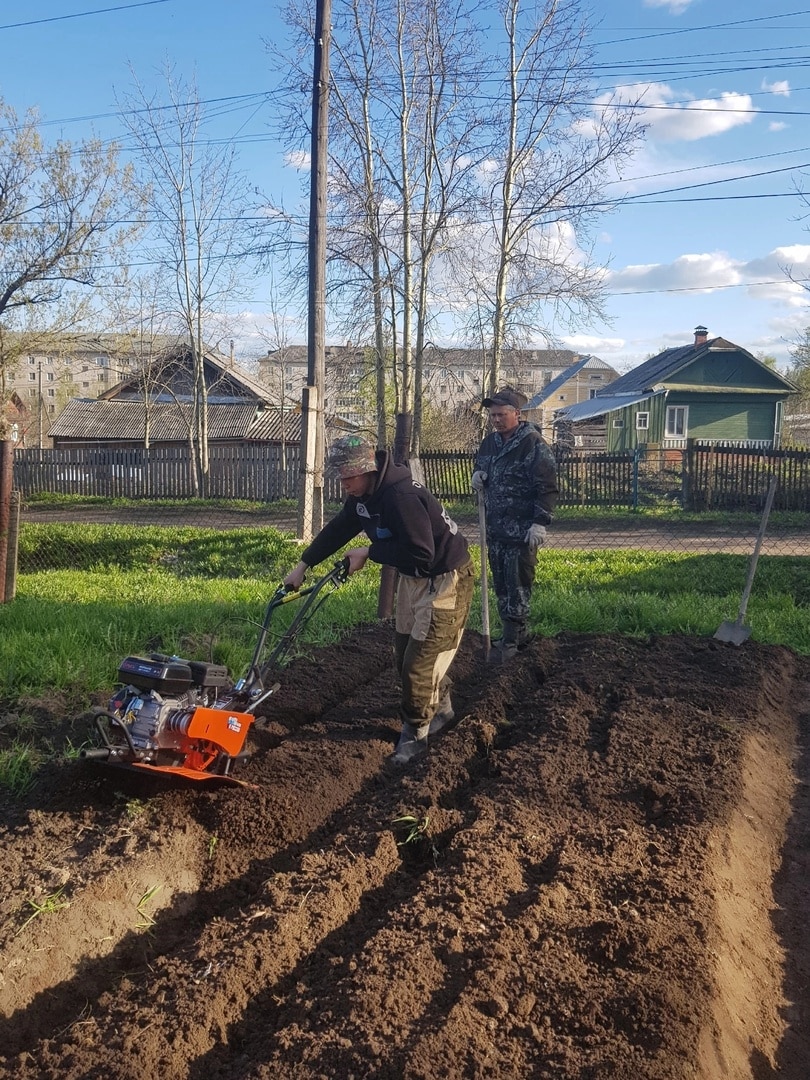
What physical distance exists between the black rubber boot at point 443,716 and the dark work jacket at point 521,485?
176 cm

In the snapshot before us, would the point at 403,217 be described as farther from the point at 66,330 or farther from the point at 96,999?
the point at 96,999

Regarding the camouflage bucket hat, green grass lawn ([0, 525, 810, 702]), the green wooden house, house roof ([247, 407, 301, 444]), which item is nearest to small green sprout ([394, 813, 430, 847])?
the camouflage bucket hat

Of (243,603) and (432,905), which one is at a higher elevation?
(243,603)

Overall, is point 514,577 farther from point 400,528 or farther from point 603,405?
point 603,405

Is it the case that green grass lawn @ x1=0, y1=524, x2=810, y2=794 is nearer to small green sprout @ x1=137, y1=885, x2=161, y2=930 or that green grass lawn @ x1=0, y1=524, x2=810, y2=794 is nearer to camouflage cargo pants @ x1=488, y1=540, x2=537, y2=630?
camouflage cargo pants @ x1=488, y1=540, x2=537, y2=630

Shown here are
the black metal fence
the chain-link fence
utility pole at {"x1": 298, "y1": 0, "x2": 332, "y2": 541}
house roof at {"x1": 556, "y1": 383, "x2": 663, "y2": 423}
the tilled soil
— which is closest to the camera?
the tilled soil

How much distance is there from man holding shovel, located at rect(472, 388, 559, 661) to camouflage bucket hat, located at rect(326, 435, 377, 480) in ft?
6.94

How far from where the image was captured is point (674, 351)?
124 ft

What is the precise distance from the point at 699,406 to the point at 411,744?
33180 millimetres

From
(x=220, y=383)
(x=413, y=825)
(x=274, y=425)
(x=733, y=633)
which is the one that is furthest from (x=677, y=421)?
(x=413, y=825)

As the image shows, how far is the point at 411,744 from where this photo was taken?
17.4 feet

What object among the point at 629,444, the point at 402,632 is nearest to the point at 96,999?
the point at 402,632

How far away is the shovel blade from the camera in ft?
24.6

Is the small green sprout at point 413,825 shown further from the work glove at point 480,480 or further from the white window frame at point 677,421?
the white window frame at point 677,421
